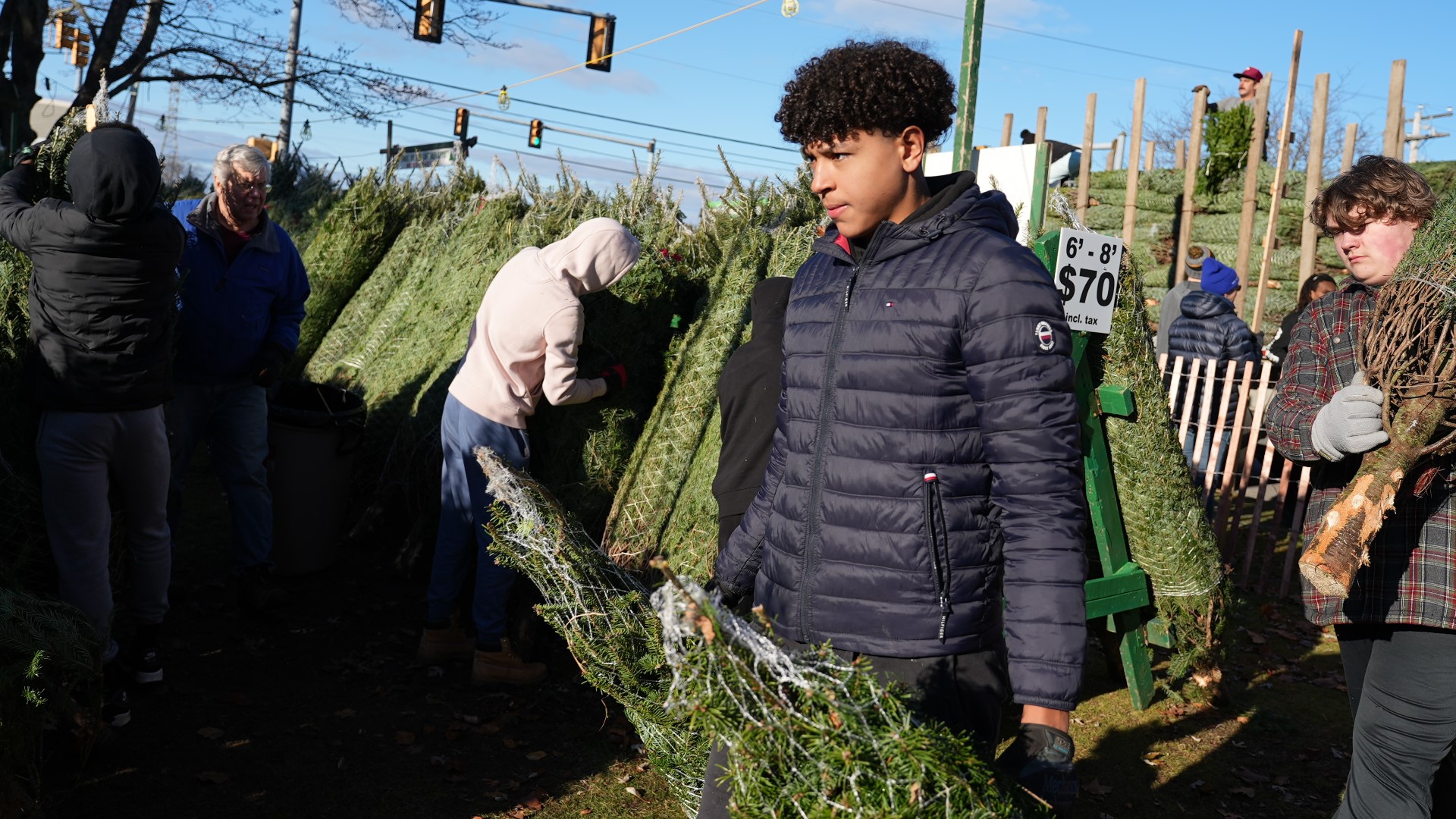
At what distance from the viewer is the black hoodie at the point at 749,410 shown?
11.4 ft

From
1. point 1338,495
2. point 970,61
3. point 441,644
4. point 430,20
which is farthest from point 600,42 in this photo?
point 1338,495

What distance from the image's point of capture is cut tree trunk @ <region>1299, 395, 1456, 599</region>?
2.27 m

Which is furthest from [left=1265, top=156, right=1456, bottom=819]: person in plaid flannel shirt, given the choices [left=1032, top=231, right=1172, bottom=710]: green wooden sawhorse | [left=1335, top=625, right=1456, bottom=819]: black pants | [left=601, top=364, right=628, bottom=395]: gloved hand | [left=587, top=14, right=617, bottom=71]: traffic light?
[left=587, top=14, right=617, bottom=71]: traffic light

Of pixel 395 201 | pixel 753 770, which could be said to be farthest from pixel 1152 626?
pixel 395 201

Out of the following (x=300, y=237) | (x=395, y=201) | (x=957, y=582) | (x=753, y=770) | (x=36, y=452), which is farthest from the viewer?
(x=300, y=237)

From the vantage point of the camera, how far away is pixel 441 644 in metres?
5.01

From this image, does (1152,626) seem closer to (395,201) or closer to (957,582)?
(957,582)

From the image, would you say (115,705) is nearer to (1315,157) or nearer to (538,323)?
(538,323)

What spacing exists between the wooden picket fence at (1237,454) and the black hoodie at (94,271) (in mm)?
6042

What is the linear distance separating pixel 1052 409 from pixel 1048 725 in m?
0.53

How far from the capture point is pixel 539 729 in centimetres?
452

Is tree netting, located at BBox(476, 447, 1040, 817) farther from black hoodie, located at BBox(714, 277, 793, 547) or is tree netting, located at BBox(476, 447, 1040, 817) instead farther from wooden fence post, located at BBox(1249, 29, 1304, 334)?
wooden fence post, located at BBox(1249, 29, 1304, 334)

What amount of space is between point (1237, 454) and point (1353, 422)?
595 cm

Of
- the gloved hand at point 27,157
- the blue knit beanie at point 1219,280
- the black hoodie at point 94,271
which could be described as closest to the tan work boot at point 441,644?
the black hoodie at point 94,271
